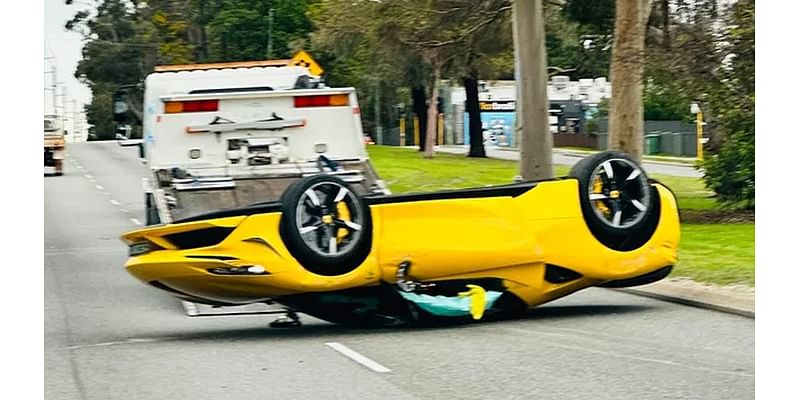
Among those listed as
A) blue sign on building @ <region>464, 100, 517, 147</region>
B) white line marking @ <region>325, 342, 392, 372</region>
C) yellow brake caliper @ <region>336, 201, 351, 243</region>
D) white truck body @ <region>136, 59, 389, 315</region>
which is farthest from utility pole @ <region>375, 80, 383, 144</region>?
white line marking @ <region>325, 342, 392, 372</region>

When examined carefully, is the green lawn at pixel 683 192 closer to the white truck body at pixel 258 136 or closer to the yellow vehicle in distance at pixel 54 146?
the white truck body at pixel 258 136

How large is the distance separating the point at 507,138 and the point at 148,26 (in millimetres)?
20321

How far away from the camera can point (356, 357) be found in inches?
Answer: 413

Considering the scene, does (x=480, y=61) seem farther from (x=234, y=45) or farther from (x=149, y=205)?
(x=149, y=205)

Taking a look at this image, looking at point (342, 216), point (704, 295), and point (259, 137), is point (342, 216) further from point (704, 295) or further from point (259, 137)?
point (259, 137)

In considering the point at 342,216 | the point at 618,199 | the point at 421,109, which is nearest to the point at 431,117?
the point at 421,109

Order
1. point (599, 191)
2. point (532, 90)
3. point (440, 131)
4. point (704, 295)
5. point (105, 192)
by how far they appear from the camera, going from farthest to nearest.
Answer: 1. point (440, 131)
2. point (105, 192)
3. point (532, 90)
4. point (704, 295)
5. point (599, 191)

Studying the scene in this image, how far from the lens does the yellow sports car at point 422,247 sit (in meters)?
11.2

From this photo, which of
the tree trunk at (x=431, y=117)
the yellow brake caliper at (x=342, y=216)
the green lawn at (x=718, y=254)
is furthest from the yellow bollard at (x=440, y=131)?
the yellow brake caliper at (x=342, y=216)

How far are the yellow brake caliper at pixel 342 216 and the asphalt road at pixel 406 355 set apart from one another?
0.91 meters

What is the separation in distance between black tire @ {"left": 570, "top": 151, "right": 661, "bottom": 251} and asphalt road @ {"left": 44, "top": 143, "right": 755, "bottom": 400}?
80 centimetres

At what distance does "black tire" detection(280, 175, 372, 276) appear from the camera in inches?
441

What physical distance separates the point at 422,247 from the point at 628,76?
1193 centimetres
